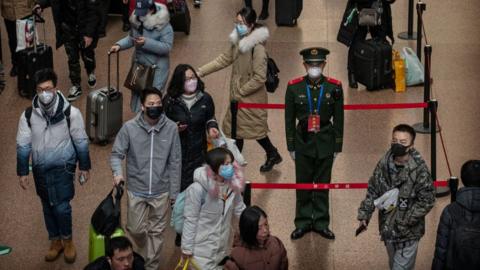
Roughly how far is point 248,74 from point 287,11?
16.0 feet

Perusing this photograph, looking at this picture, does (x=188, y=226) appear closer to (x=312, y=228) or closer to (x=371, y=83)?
(x=312, y=228)

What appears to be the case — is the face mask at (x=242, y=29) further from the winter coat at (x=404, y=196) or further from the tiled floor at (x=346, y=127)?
the winter coat at (x=404, y=196)

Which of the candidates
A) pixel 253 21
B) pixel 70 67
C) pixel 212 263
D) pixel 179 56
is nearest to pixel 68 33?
pixel 70 67

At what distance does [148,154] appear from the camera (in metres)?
9.07

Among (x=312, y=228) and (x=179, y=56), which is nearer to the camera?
(x=312, y=228)

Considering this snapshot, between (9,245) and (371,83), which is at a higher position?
(371,83)

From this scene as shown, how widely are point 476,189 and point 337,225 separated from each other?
95.6 inches

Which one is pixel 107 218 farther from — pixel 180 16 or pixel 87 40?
pixel 180 16

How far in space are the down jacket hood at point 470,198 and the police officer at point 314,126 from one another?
1820mm

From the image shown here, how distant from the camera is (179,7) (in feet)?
48.9

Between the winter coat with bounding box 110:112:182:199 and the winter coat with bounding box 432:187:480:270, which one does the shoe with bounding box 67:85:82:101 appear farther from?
the winter coat with bounding box 432:187:480:270

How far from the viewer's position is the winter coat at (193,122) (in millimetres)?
9602

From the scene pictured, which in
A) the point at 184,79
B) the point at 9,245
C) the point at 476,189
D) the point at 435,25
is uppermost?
the point at 435,25

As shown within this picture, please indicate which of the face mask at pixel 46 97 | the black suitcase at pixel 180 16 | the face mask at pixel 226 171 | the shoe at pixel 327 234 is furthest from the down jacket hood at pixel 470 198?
the black suitcase at pixel 180 16
